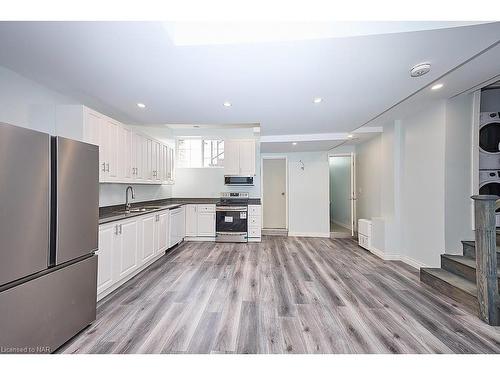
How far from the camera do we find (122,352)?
1.57 m

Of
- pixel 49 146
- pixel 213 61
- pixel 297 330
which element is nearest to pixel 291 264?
pixel 297 330

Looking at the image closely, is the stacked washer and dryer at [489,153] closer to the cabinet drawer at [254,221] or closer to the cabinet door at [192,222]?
the cabinet drawer at [254,221]

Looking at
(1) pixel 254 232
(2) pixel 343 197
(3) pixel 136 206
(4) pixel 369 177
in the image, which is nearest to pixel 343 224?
(2) pixel 343 197

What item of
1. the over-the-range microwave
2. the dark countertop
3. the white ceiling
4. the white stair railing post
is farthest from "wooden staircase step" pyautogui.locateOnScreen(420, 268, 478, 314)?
the over-the-range microwave

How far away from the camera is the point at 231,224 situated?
4.91m

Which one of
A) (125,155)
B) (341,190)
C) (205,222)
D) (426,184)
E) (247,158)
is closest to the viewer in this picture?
(426,184)

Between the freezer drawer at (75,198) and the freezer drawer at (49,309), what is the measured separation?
161 mm

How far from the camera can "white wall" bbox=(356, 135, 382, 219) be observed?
4422 millimetres

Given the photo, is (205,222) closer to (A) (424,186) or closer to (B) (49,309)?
(B) (49,309)

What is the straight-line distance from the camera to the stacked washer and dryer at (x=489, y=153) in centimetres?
275

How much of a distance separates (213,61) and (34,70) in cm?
184

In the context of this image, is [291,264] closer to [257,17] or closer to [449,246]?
[449,246]

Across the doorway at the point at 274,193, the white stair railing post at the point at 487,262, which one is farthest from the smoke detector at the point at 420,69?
the doorway at the point at 274,193

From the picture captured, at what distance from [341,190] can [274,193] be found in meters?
Answer: 2.26
